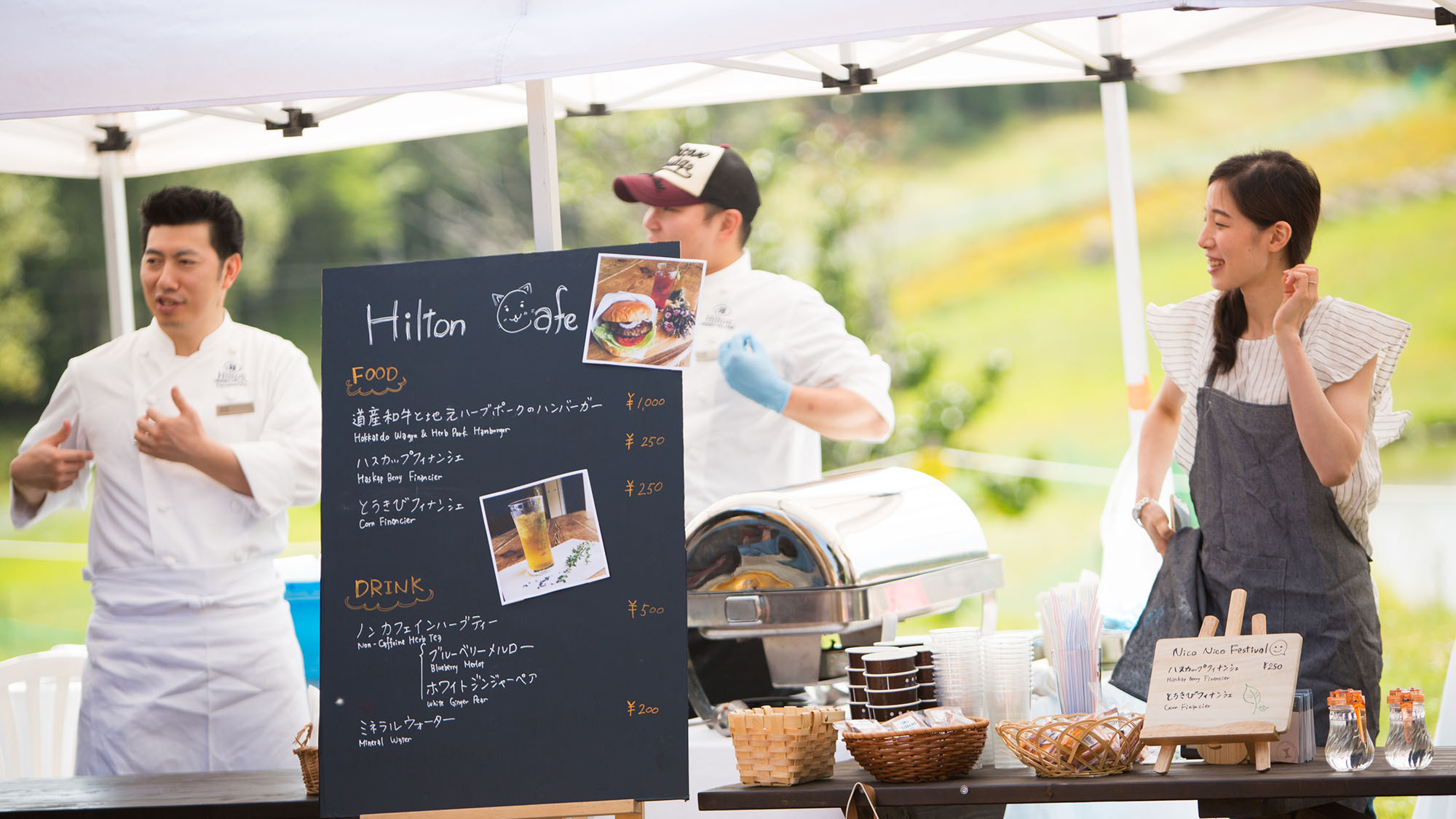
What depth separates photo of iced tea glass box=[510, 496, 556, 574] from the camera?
2.26 meters

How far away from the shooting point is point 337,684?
2260 millimetres

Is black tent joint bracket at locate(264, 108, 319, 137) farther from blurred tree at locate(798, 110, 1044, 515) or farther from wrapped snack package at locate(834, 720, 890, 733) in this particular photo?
blurred tree at locate(798, 110, 1044, 515)

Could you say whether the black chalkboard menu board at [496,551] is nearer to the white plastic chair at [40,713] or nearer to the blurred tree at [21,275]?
the white plastic chair at [40,713]

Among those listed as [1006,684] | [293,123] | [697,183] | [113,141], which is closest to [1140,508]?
[1006,684]

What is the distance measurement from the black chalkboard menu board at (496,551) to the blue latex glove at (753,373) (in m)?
0.92

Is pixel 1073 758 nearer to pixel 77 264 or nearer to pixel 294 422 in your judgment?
pixel 294 422

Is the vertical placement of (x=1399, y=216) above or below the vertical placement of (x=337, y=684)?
above

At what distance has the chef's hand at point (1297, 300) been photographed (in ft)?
7.21

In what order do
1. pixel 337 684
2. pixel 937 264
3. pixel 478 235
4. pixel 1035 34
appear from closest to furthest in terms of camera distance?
→ 1. pixel 337 684
2. pixel 1035 34
3. pixel 937 264
4. pixel 478 235

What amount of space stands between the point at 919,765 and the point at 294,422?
1991 mm

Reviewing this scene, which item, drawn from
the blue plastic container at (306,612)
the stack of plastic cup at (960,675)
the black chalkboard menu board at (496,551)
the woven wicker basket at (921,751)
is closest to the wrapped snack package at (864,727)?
the woven wicker basket at (921,751)

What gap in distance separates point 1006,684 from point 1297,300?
0.86 metres

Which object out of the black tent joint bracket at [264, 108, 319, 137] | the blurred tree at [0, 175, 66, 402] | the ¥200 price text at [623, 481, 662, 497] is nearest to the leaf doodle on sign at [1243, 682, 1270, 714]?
the ¥200 price text at [623, 481, 662, 497]

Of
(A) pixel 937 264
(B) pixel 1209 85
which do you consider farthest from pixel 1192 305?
(B) pixel 1209 85
